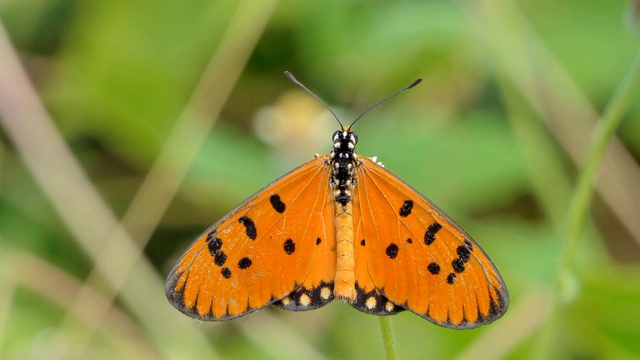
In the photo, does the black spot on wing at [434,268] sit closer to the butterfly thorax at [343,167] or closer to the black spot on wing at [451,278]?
the black spot on wing at [451,278]

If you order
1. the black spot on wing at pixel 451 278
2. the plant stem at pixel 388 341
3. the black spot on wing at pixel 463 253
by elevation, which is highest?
the black spot on wing at pixel 463 253

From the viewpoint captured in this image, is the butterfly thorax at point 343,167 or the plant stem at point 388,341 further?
the butterfly thorax at point 343,167

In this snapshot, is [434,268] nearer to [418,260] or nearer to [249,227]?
[418,260]

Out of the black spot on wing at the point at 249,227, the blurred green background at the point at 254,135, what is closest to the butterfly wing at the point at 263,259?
the black spot on wing at the point at 249,227

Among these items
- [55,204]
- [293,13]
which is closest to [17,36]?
[55,204]

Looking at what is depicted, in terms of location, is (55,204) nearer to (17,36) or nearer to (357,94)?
(17,36)

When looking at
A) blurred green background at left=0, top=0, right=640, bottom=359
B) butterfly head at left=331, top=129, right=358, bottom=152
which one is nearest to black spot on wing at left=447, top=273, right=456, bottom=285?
butterfly head at left=331, top=129, right=358, bottom=152

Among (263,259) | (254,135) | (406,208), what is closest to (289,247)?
(263,259)
